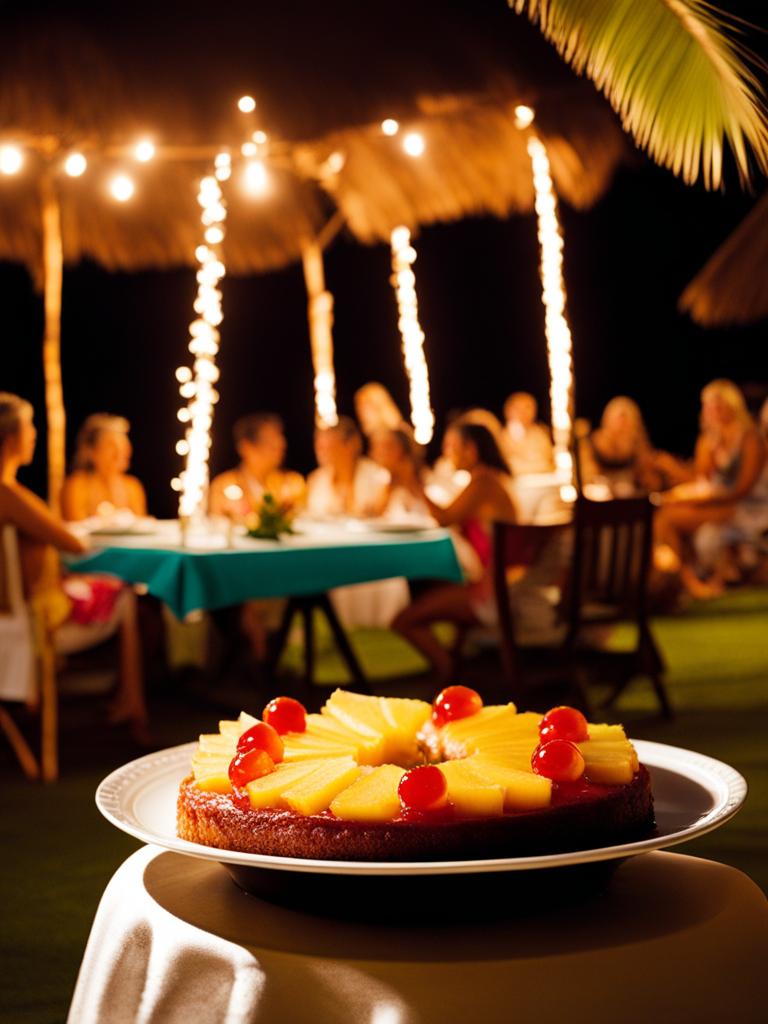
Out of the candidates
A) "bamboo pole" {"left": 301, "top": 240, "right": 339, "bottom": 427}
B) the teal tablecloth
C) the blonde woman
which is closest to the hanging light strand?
the teal tablecloth

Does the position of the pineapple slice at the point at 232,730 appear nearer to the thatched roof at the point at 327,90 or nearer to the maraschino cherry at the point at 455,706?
the maraschino cherry at the point at 455,706

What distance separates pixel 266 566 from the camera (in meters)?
4.58

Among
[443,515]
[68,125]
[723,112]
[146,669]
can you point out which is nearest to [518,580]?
[443,515]

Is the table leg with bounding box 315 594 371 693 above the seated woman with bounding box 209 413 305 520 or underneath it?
underneath

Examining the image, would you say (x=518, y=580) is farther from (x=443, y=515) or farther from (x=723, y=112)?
(x=723, y=112)

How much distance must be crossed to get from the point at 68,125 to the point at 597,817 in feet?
17.3

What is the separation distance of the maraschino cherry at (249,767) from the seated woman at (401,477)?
14.5 feet

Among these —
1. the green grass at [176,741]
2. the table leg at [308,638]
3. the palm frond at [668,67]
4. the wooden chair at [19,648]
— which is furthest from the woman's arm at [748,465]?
the palm frond at [668,67]

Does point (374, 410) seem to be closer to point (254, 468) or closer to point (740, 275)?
point (254, 468)

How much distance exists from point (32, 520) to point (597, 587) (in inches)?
79.1

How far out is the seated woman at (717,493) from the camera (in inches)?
330

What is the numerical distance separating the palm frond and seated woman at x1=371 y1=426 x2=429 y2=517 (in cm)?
318

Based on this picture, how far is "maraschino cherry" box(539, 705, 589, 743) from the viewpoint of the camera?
1.66 m

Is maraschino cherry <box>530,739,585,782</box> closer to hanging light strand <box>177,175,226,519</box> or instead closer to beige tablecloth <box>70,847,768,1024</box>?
beige tablecloth <box>70,847,768,1024</box>
